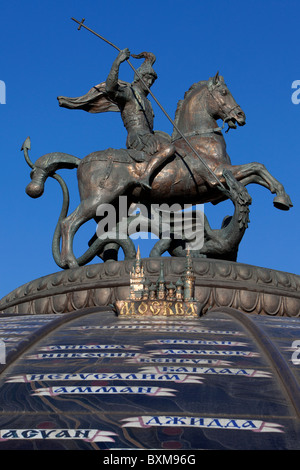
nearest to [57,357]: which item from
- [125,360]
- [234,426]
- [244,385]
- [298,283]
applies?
[125,360]

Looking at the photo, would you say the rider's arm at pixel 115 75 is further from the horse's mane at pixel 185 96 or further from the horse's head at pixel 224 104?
the horse's head at pixel 224 104

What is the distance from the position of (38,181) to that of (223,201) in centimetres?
286

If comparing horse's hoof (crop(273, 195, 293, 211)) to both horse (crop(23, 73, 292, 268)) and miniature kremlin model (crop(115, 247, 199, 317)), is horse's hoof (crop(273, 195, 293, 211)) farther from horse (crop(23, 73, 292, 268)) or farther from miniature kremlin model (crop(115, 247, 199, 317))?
miniature kremlin model (crop(115, 247, 199, 317))

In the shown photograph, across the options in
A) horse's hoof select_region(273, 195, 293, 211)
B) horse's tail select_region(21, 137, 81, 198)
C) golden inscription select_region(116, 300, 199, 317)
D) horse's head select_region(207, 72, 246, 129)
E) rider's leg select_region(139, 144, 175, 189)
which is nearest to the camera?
golden inscription select_region(116, 300, 199, 317)

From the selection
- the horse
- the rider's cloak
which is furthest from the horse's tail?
the rider's cloak

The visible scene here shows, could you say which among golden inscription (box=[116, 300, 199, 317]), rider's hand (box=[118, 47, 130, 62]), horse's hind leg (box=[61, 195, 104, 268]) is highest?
rider's hand (box=[118, 47, 130, 62])

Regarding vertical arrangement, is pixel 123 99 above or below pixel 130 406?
above

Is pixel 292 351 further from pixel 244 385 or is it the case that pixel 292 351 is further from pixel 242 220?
pixel 242 220

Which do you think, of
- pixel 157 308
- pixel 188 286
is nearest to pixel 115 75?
pixel 188 286

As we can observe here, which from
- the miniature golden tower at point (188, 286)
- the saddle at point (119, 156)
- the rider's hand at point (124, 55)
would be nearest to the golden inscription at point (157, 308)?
the miniature golden tower at point (188, 286)

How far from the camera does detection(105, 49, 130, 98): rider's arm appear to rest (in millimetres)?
12102

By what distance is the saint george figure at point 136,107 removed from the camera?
12.0 m

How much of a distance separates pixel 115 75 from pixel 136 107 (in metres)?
0.67

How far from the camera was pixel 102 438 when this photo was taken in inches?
188
